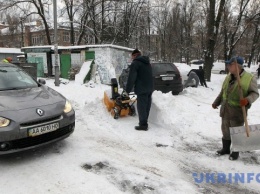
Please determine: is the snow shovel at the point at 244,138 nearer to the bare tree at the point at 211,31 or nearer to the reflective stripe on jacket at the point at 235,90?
the reflective stripe on jacket at the point at 235,90

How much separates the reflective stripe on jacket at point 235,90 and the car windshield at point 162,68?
23.2 feet

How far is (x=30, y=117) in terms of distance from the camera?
13.9 feet

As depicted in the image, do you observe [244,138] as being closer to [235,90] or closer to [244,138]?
[244,138]

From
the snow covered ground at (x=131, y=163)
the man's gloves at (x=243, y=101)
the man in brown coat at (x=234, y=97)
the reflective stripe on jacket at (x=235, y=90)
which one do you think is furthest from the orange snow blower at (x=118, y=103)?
the man's gloves at (x=243, y=101)

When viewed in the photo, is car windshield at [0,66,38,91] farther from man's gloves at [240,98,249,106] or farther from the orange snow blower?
man's gloves at [240,98,249,106]

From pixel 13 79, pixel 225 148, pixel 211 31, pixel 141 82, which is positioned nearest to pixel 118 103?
pixel 141 82

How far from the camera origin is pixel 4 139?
4062mm

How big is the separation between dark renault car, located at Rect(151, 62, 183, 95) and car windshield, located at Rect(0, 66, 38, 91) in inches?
262

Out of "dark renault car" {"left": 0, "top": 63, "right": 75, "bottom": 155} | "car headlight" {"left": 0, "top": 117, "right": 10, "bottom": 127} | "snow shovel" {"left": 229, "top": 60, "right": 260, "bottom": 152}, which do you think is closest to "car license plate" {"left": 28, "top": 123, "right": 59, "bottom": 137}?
"dark renault car" {"left": 0, "top": 63, "right": 75, "bottom": 155}

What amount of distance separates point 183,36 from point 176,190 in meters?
47.1

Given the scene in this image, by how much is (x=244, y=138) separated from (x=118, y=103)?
3.31 m

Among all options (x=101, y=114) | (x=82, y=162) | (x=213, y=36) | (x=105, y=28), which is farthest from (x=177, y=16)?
(x=82, y=162)

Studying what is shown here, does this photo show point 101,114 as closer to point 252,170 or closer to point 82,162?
point 82,162

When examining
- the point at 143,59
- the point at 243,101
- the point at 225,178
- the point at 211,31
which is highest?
the point at 211,31
